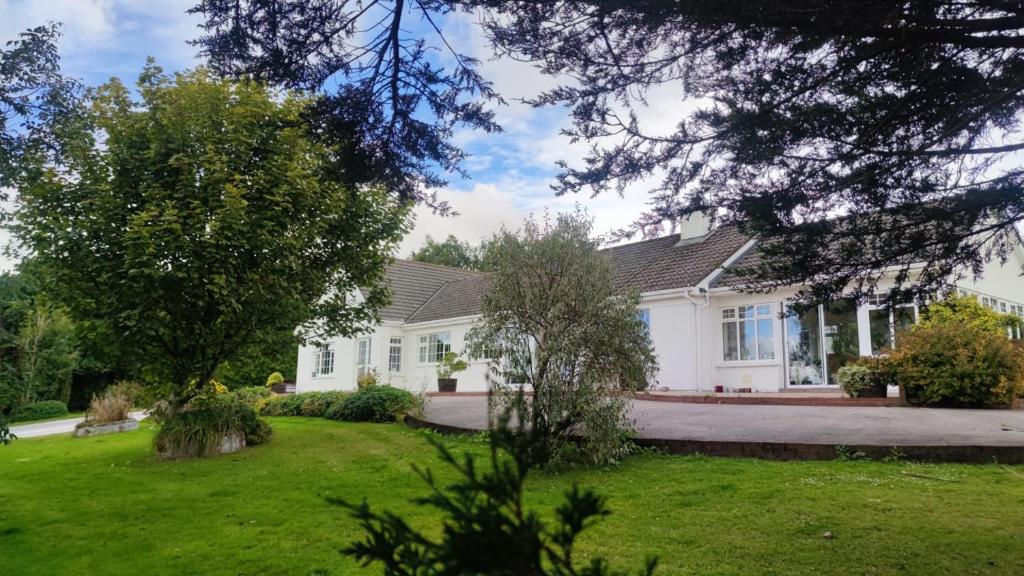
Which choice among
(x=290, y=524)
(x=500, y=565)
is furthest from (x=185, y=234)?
(x=500, y=565)

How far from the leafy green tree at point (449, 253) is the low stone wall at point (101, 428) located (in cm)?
4201

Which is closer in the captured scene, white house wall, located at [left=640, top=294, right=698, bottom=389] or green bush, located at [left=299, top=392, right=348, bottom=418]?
green bush, located at [left=299, top=392, right=348, bottom=418]

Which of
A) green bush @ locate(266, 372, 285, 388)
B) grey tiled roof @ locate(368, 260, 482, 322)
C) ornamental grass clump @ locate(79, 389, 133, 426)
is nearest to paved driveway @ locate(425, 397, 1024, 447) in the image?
ornamental grass clump @ locate(79, 389, 133, 426)

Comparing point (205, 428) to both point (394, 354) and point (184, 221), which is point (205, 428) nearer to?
point (184, 221)

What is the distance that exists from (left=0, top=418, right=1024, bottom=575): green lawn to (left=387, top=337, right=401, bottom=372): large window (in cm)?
1724

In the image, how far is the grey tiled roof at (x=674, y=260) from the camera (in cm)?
1833

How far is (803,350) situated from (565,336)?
38.6 feet

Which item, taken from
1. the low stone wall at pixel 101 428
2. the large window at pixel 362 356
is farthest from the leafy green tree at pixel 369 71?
the large window at pixel 362 356

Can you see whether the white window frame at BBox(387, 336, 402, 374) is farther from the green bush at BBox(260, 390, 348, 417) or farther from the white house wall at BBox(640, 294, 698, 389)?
the white house wall at BBox(640, 294, 698, 389)

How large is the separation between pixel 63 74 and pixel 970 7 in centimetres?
786

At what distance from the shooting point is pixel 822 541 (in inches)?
197

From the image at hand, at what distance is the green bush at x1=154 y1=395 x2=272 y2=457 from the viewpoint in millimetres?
10406

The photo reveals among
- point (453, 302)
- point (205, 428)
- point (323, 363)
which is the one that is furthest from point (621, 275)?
point (323, 363)

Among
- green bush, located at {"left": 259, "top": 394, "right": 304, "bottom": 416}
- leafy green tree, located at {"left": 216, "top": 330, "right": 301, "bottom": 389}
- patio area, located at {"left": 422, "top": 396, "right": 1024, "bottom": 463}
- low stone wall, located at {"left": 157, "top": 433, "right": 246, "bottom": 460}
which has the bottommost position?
low stone wall, located at {"left": 157, "top": 433, "right": 246, "bottom": 460}
